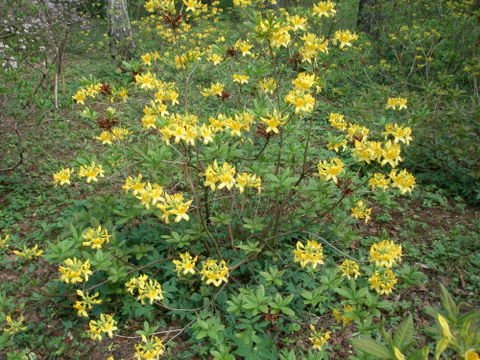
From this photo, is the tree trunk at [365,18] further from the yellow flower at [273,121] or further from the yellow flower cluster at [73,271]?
the yellow flower cluster at [73,271]

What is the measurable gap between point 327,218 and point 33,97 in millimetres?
2948

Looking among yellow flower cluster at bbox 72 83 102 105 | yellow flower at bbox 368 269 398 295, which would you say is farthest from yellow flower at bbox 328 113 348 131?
yellow flower cluster at bbox 72 83 102 105

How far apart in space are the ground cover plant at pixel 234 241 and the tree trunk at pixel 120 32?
3.85 metres

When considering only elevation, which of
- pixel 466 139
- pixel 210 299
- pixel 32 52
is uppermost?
pixel 32 52

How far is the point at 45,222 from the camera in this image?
3.38 metres

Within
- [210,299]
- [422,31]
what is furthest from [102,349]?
[422,31]

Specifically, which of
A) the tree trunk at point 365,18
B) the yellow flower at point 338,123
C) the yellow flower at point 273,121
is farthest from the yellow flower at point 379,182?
the tree trunk at point 365,18

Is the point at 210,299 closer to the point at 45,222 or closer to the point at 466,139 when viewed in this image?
the point at 45,222

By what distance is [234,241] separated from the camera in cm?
283

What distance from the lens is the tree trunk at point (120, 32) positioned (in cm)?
687

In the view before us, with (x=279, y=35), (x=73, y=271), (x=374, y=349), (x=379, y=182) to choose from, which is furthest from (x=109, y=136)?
(x=374, y=349)

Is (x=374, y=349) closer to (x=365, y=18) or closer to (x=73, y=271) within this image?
(x=73, y=271)

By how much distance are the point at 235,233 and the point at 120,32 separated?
533cm

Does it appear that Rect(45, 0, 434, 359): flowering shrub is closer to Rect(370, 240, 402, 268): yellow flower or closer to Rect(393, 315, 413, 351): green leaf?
Rect(370, 240, 402, 268): yellow flower
